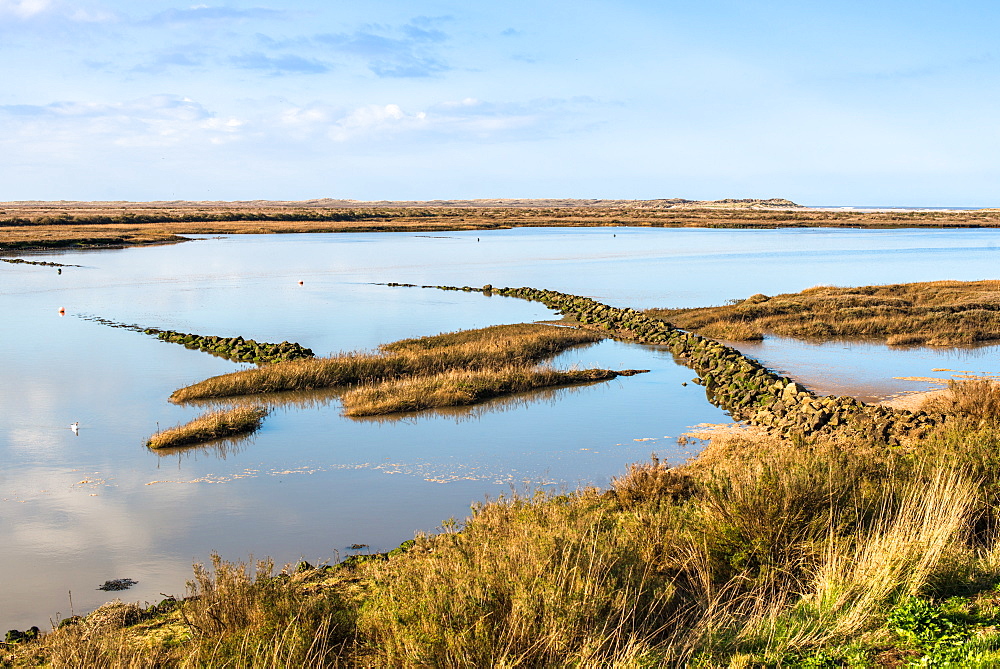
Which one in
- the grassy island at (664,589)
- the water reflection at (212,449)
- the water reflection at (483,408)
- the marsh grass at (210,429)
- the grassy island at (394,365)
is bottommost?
the water reflection at (212,449)

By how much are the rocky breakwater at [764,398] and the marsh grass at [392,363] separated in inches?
151

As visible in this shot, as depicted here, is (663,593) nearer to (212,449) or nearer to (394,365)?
(212,449)

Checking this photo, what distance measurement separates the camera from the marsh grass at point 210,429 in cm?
1470

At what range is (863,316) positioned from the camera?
2945 centimetres

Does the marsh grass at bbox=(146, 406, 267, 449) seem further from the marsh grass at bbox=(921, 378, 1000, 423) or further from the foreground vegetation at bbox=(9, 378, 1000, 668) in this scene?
the marsh grass at bbox=(921, 378, 1000, 423)

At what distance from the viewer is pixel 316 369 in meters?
20.0

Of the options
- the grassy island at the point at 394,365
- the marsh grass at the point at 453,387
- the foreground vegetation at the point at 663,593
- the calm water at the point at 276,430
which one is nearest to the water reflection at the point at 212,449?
the calm water at the point at 276,430

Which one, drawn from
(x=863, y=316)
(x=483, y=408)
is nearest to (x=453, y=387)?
(x=483, y=408)

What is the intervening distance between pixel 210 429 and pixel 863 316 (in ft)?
76.7

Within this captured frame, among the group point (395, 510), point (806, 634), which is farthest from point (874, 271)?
point (806, 634)

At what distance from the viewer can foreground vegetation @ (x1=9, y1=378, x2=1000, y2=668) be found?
502 centimetres

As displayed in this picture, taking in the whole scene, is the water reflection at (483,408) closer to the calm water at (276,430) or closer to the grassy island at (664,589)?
the calm water at (276,430)

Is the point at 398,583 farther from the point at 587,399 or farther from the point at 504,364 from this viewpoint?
the point at 504,364

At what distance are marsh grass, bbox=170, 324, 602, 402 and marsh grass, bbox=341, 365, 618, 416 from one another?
2.44 ft
